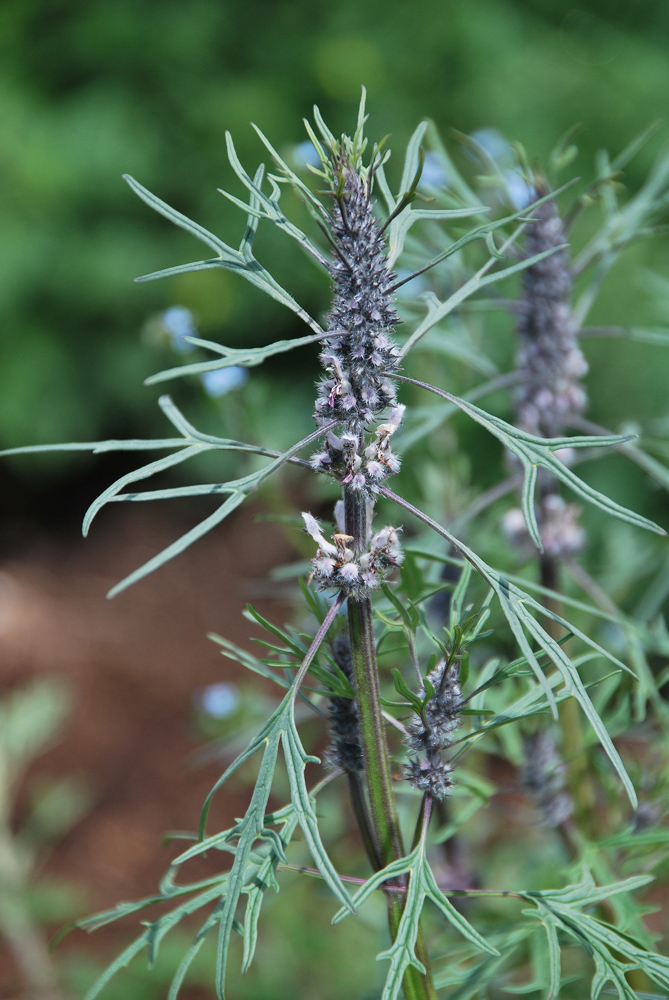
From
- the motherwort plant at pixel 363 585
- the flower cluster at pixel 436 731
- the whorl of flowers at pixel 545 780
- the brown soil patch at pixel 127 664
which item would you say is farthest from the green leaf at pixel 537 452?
the brown soil patch at pixel 127 664

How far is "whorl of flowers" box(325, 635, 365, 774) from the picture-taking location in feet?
1.65

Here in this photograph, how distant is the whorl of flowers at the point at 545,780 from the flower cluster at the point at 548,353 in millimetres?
286

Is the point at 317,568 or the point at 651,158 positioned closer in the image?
the point at 317,568

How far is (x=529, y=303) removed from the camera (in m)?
0.73

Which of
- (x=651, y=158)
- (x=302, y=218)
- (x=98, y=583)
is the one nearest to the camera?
(x=302, y=218)

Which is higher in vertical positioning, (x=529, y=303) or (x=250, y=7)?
(x=250, y=7)

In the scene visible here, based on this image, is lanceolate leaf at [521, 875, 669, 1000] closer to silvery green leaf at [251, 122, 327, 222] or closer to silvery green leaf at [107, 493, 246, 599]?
silvery green leaf at [107, 493, 246, 599]

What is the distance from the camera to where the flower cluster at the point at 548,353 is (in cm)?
71

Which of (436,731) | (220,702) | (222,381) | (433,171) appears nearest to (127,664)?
(220,702)

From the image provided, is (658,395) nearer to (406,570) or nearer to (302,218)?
(302,218)

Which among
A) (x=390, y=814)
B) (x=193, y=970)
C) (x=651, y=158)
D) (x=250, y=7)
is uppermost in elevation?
(x=250, y=7)

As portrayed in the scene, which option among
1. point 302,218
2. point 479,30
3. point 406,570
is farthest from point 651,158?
point 406,570

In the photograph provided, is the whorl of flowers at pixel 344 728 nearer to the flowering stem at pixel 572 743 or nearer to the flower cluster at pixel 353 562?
the flower cluster at pixel 353 562

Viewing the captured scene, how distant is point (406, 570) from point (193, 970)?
1.26m
